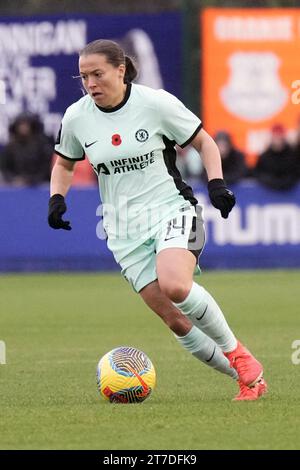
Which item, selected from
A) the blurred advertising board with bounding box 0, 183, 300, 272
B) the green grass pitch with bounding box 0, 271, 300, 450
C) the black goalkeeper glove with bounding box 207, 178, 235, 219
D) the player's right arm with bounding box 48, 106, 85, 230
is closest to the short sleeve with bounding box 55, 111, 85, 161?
the player's right arm with bounding box 48, 106, 85, 230

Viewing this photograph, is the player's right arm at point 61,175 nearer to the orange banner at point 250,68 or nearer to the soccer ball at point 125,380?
the soccer ball at point 125,380

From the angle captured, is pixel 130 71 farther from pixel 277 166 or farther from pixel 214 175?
pixel 277 166

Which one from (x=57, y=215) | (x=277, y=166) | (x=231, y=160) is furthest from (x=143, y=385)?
(x=231, y=160)

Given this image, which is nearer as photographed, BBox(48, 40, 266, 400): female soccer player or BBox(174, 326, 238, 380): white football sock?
BBox(48, 40, 266, 400): female soccer player

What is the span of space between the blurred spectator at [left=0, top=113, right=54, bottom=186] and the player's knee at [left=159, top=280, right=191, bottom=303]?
42.0ft

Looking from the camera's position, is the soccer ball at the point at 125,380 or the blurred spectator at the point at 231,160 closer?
the soccer ball at the point at 125,380

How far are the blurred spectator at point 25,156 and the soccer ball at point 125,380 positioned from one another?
40.7 feet

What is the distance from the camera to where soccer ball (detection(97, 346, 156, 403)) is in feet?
26.1

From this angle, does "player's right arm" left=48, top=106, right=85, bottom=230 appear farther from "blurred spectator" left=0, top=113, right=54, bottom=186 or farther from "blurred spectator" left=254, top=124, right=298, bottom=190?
"blurred spectator" left=0, top=113, right=54, bottom=186

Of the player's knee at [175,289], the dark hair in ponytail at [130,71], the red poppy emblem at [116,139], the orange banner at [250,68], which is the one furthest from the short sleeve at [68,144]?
the orange banner at [250,68]

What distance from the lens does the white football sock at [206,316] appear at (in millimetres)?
7742

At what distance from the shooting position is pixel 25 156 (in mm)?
20938
